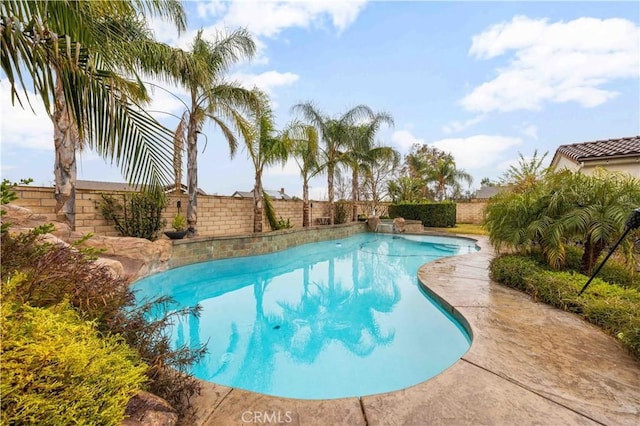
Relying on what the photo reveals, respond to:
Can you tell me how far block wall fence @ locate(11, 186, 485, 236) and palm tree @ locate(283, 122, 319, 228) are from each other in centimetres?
157

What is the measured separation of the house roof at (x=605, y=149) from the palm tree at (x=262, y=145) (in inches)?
397

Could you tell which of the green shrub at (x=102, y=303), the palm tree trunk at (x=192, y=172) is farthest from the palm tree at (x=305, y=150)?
the green shrub at (x=102, y=303)

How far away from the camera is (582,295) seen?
3.89 m

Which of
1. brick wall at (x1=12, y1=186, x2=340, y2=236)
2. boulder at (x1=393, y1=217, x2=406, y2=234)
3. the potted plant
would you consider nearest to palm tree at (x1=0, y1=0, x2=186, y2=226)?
brick wall at (x1=12, y1=186, x2=340, y2=236)

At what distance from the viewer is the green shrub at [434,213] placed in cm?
1847

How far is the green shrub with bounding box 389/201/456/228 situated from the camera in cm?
1847

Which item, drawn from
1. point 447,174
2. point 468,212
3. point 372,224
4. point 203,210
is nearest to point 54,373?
point 203,210

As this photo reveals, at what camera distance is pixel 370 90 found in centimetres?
1477

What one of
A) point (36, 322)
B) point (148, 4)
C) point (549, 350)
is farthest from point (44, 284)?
point (549, 350)

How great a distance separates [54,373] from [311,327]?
12.7 ft

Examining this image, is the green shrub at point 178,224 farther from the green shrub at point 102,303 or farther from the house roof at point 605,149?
the house roof at point 605,149

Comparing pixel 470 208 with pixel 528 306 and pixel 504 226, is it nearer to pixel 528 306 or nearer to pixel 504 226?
pixel 504 226

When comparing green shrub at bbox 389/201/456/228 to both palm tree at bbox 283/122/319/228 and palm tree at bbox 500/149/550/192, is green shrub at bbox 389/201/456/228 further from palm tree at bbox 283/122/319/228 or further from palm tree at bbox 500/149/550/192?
palm tree at bbox 283/122/319/228

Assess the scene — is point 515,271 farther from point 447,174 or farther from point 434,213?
point 447,174
